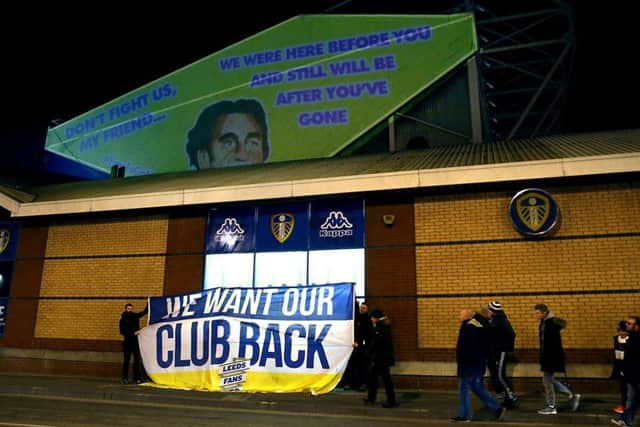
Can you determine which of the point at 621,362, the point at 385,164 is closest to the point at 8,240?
the point at 385,164

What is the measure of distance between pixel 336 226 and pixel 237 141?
8.97 metres

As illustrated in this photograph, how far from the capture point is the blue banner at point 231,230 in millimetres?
12352

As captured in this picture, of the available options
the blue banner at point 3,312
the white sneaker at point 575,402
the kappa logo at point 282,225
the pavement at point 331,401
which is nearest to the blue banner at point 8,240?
the blue banner at point 3,312

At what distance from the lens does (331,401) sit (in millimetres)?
8945

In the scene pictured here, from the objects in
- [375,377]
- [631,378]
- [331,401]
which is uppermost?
A: [631,378]

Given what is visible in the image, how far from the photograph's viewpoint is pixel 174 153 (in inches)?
800

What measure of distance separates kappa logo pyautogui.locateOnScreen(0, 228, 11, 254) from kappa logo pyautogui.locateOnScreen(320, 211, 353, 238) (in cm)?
950

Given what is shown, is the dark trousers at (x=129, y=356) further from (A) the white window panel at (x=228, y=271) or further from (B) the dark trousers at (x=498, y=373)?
(B) the dark trousers at (x=498, y=373)

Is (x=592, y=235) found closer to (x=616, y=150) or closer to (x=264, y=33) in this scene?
(x=616, y=150)

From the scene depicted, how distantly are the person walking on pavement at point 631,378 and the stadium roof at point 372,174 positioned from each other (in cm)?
364

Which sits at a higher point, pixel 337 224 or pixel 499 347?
pixel 337 224

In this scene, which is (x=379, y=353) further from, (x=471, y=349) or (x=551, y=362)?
(x=551, y=362)

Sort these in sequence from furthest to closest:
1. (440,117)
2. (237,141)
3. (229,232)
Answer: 1. (237,141)
2. (440,117)
3. (229,232)

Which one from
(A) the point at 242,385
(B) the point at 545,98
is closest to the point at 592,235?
(A) the point at 242,385
